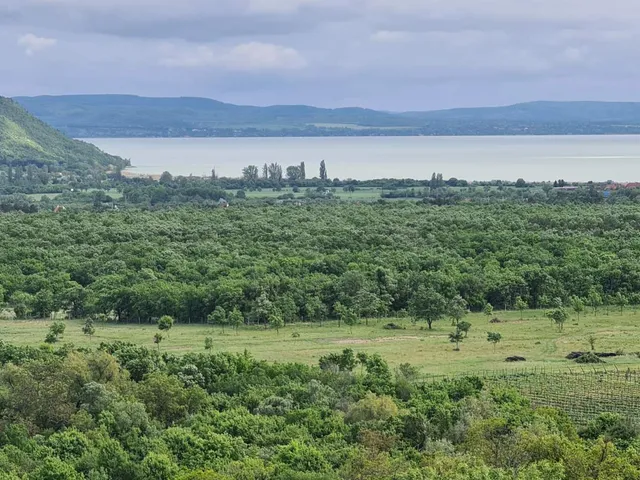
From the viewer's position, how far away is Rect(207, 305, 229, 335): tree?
58906mm

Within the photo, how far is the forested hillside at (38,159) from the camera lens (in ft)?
543

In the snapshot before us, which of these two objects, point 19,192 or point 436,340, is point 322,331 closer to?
point 436,340

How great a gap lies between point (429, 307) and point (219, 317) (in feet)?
37.1

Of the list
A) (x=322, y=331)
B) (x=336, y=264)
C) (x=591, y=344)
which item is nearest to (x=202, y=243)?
(x=336, y=264)

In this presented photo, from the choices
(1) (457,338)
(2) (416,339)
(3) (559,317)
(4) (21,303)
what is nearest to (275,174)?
(4) (21,303)

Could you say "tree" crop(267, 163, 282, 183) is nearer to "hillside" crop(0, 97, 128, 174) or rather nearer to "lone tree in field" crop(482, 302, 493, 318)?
"hillside" crop(0, 97, 128, 174)

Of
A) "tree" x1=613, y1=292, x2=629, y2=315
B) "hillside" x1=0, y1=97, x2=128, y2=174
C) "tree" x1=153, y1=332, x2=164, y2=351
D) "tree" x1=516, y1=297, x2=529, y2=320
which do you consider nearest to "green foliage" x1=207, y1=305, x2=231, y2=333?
"tree" x1=153, y1=332, x2=164, y2=351

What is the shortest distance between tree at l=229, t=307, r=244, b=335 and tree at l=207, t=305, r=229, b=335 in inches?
17.3

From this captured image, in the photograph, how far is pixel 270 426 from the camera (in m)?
34.8

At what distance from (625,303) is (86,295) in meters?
30.9

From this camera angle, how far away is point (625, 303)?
62.3 metres

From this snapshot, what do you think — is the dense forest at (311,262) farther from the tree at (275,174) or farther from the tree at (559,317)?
the tree at (275,174)

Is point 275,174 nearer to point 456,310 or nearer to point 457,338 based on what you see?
point 456,310

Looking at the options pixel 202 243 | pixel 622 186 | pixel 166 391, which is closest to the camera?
pixel 166 391
